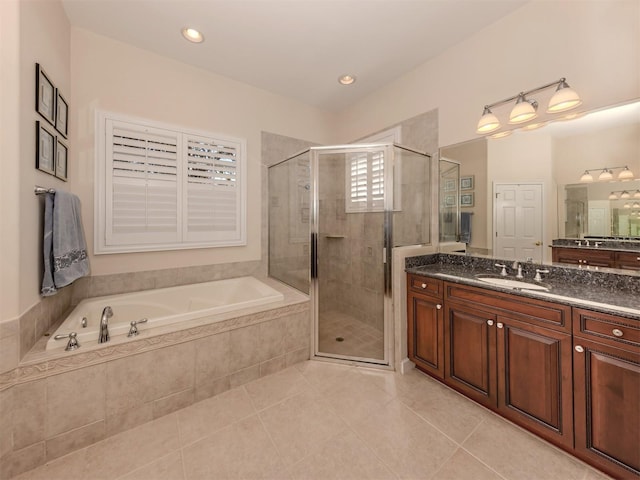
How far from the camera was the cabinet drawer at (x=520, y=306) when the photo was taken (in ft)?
4.12

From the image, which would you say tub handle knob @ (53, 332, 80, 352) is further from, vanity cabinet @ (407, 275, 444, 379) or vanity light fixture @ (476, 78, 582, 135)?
vanity light fixture @ (476, 78, 582, 135)

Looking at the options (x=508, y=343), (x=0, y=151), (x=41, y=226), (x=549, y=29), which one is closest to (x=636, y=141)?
(x=549, y=29)

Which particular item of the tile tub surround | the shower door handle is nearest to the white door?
the shower door handle

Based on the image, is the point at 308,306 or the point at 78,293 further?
the point at 308,306

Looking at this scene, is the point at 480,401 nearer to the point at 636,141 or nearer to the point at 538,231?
the point at 538,231

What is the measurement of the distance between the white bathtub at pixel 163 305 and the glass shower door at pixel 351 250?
2.05 ft

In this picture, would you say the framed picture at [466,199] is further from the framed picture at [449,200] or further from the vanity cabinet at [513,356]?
the vanity cabinet at [513,356]

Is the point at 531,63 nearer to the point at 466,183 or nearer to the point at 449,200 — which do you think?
the point at 466,183

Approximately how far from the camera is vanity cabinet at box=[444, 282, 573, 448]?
50.0 inches

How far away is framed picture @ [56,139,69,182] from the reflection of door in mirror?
9.81 ft

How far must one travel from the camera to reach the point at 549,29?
1.67 metres

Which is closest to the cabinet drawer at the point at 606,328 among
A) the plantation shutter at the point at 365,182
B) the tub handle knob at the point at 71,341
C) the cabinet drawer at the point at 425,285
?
the cabinet drawer at the point at 425,285

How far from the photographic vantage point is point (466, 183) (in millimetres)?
2129

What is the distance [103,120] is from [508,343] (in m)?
3.40
